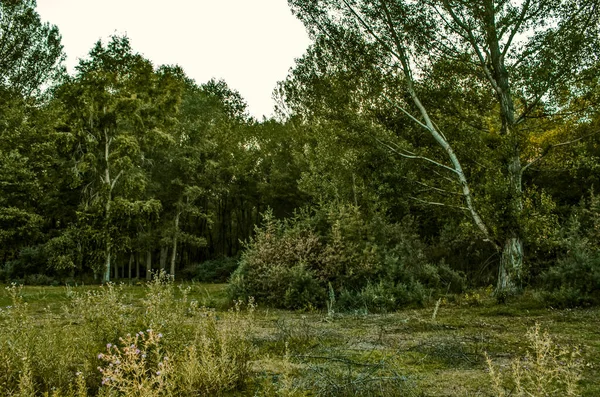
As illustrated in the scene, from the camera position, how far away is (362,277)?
11875mm

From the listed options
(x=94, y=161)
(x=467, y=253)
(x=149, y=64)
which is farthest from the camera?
(x=149, y=64)

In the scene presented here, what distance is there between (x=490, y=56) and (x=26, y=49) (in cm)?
1931

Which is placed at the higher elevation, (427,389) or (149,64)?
(149,64)

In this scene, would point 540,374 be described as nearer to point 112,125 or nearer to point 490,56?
point 490,56

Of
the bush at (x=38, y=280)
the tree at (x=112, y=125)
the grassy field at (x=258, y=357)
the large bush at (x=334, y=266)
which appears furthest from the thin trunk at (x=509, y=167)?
the bush at (x=38, y=280)

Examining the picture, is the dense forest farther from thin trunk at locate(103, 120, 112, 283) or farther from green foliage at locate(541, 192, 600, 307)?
thin trunk at locate(103, 120, 112, 283)

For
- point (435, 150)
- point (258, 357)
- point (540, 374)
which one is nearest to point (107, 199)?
point (435, 150)

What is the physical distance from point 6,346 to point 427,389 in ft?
11.6

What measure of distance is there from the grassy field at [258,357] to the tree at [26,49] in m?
19.4

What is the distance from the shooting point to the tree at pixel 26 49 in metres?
20.5

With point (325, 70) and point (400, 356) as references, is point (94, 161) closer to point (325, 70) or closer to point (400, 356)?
point (325, 70)

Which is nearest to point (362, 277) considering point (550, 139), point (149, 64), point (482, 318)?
point (482, 318)

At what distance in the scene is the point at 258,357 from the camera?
5.11m

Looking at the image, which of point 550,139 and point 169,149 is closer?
point 550,139
